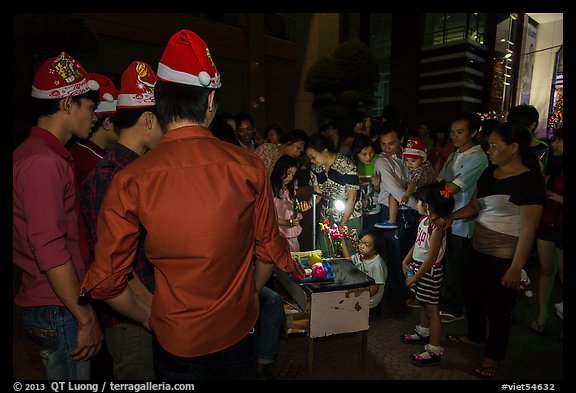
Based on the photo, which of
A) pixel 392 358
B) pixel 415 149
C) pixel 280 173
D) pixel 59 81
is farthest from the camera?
pixel 415 149

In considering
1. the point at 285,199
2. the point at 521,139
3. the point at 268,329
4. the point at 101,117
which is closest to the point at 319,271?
the point at 268,329

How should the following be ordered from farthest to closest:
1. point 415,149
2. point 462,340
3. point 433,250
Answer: point 415,149, point 462,340, point 433,250

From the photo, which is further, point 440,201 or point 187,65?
point 440,201

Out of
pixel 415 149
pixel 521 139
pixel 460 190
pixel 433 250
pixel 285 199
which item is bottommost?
pixel 433 250

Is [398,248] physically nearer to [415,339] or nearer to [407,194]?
[407,194]

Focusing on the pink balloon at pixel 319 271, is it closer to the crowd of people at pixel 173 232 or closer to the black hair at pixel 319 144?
the crowd of people at pixel 173 232

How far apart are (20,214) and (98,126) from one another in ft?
4.45

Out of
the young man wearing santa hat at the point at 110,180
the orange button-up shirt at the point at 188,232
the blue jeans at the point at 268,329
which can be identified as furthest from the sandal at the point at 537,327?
the young man wearing santa hat at the point at 110,180

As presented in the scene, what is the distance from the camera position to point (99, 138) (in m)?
2.93

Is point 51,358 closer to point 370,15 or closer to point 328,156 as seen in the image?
point 328,156

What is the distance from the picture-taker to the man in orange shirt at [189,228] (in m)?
1.34

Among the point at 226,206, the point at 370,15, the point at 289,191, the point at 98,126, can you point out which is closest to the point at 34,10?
the point at 98,126

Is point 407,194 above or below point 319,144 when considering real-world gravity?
below

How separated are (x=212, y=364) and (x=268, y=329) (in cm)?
147
